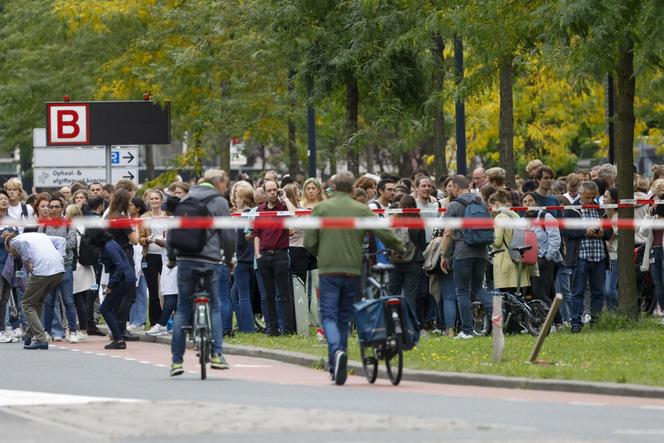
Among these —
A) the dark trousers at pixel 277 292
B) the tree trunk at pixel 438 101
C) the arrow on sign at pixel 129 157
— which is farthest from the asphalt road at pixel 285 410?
the arrow on sign at pixel 129 157

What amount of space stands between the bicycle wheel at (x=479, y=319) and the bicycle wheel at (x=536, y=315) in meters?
0.52

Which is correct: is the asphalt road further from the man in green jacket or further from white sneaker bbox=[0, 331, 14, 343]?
white sneaker bbox=[0, 331, 14, 343]

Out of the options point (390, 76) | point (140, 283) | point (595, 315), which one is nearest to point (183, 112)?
point (390, 76)

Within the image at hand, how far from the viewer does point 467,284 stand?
65.7 feet

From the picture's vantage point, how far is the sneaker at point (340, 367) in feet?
50.6

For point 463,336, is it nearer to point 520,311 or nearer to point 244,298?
point 520,311

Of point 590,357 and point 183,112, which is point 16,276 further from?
point 183,112

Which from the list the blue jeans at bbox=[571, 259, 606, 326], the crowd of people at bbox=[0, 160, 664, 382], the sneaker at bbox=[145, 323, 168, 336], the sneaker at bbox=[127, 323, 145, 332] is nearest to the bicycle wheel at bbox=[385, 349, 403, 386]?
the crowd of people at bbox=[0, 160, 664, 382]

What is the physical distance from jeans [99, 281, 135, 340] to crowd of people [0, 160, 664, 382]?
0.6 inches

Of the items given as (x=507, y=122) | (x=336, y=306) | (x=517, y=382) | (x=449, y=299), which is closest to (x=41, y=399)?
(x=336, y=306)

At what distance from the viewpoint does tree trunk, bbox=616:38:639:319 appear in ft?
68.4

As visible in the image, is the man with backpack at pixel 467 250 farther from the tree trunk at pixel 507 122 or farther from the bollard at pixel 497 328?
the tree trunk at pixel 507 122

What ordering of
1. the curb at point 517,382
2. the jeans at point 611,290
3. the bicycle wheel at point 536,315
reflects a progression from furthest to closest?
the jeans at point 611,290, the bicycle wheel at point 536,315, the curb at point 517,382

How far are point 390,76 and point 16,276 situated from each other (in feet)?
24.5
